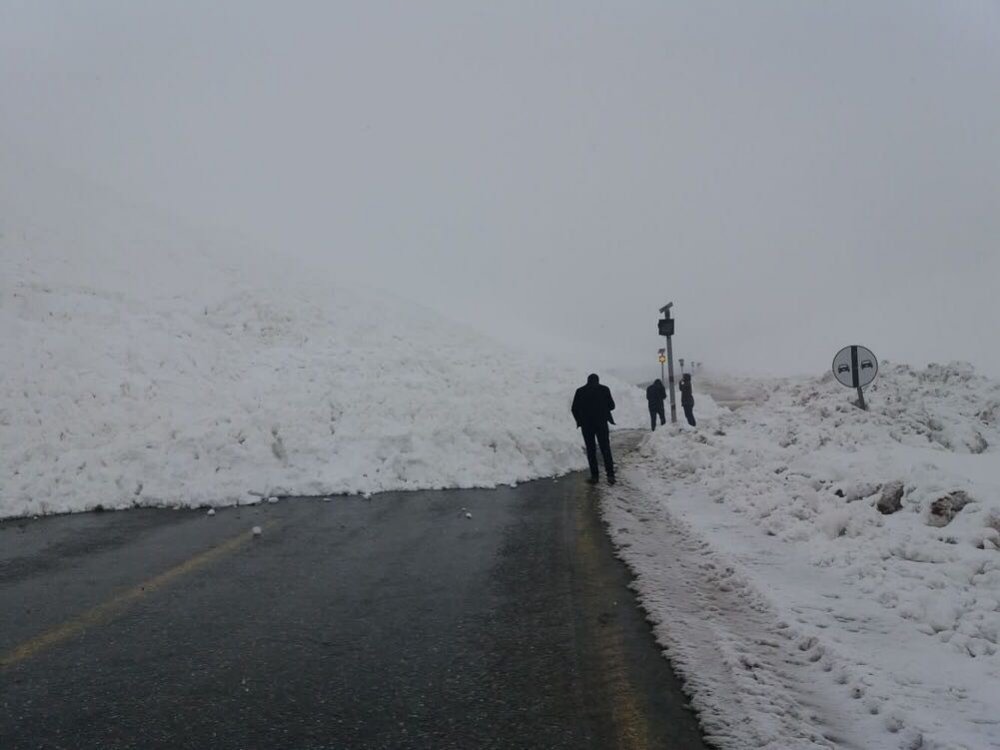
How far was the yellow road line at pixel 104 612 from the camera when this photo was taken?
423 centimetres

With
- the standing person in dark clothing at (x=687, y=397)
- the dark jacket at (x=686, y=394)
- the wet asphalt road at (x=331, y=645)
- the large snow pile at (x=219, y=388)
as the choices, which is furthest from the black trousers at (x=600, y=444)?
the dark jacket at (x=686, y=394)

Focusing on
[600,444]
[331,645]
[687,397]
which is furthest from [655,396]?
[331,645]

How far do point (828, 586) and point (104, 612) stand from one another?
596 cm

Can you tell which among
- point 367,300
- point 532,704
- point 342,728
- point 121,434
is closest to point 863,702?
point 532,704

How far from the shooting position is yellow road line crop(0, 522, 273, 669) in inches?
167

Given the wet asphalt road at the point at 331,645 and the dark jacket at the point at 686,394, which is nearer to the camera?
the wet asphalt road at the point at 331,645

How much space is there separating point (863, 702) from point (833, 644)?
78cm

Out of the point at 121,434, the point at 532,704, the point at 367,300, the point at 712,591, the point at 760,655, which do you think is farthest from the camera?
the point at 367,300

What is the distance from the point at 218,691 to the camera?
12.0 feet

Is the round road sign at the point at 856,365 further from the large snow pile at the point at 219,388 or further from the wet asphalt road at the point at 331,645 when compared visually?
the wet asphalt road at the point at 331,645

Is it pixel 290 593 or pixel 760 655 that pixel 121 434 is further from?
pixel 760 655

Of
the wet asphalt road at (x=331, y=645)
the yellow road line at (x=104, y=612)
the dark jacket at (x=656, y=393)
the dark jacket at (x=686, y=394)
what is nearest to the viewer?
the wet asphalt road at (x=331, y=645)

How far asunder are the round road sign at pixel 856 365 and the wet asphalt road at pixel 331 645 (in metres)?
7.96

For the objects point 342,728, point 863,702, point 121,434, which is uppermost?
point 121,434
